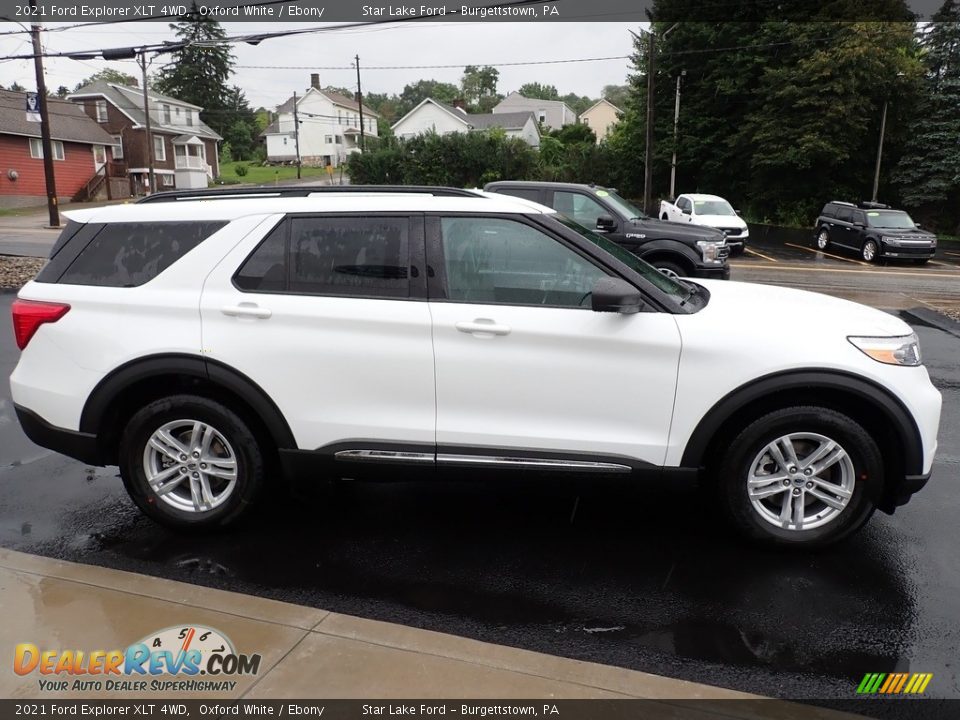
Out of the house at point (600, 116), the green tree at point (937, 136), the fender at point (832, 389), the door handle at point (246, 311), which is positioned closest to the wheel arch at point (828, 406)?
the fender at point (832, 389)

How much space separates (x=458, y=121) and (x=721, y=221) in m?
51.1

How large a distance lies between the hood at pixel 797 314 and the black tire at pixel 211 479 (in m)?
2.46

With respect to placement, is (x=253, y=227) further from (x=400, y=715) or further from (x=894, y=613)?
(x=894, y=613)

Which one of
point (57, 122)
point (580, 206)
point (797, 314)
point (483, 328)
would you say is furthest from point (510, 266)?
point (57, 122)

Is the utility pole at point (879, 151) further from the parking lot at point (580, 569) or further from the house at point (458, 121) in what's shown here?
the house at point (458, 121)

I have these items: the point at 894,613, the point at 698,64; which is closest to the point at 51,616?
the point at 894,613


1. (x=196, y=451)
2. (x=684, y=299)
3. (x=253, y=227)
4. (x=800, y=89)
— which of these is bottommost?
(x=196, y=451)

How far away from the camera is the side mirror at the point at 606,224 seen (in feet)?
37.0

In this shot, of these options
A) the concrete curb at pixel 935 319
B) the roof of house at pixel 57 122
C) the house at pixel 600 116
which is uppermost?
the house at pixel 600 116

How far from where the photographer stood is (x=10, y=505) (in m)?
4.47

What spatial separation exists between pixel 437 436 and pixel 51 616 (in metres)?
1.84

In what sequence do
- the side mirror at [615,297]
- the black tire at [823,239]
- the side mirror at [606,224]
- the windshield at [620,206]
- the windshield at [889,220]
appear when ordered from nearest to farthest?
the side mirror at [615,297] → the side mirror at [606,224] → the windshield at [620,206] → the windshield at [889,220] → the black tire at [823,239]

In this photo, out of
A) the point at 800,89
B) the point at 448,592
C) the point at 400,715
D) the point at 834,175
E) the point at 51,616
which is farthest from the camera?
the point at 834,175

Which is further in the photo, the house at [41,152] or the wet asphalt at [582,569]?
the house at [41,152]
